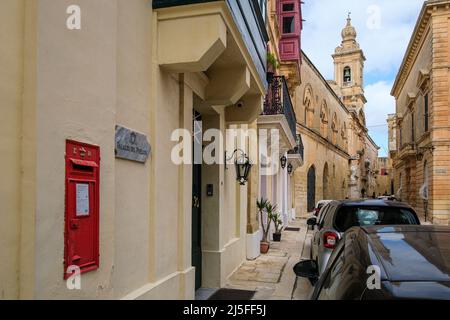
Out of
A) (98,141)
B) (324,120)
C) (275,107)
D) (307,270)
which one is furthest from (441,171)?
(98,141)

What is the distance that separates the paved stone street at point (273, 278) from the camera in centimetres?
683

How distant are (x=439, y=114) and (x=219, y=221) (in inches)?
997

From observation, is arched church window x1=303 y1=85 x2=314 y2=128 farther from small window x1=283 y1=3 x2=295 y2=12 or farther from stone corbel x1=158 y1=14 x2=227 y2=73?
stone corbel x1=158 y1=14 x2=227 y2=73

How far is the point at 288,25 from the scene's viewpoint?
18766 millimetres

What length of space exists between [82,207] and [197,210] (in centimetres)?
409

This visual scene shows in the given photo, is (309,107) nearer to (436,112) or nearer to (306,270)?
(436,112)

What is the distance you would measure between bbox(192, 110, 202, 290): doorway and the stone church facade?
63.9 ft

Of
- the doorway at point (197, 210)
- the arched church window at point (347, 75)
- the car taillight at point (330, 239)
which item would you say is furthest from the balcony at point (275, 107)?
the arched church window at point (347, 75)

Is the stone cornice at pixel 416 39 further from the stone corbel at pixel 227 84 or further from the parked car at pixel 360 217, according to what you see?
the stone corbel at pixel 227 84

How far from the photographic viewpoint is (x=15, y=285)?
244 centimetres

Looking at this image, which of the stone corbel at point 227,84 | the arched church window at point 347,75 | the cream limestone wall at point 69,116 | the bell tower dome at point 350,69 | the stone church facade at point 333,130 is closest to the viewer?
the cream limestone wall at point 69,116

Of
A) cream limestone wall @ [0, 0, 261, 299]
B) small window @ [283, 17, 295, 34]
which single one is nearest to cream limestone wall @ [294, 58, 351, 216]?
small window @ [283, 17, 295, 34]

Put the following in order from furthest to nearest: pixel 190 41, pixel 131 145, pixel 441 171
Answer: pixel 441 171 < pixel 190 41 < pixel 131 145
